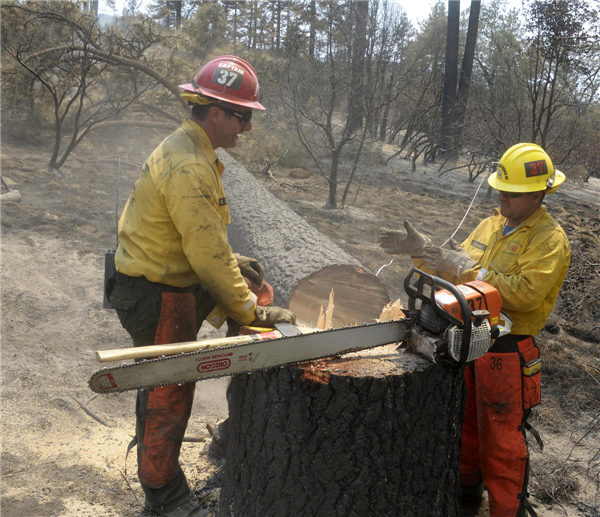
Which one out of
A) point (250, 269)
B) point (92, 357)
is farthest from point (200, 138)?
point (92, 357)

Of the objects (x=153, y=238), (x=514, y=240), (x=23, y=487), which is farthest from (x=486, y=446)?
(x=23, y=487)

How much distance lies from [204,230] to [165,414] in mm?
978

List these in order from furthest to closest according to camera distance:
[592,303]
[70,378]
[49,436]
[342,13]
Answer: [342,13], [592,303], [70,378], [49,436]

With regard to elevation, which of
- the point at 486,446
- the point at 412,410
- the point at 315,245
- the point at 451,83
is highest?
the point at 451,83

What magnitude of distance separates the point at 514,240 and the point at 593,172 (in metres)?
15.6

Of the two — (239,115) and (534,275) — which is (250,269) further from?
(534,275)

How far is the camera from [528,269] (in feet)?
7.73

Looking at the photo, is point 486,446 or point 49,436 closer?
point 486,446

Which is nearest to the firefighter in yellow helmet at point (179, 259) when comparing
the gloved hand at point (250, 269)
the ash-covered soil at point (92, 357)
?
the gloved hand at point (250, 269)

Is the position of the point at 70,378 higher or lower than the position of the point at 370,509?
lower

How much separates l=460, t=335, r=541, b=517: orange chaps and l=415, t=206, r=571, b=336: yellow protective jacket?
14 centimetres

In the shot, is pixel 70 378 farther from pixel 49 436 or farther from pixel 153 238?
pixel 153 238

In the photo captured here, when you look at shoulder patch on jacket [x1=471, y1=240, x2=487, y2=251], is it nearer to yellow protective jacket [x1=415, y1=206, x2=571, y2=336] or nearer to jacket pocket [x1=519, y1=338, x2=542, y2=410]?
yellow protective jacket [x1=415, y1=206, x2=571, y2=336]

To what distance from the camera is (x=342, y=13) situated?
1093 centimetres
